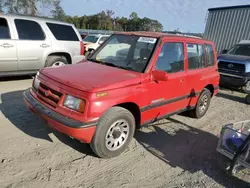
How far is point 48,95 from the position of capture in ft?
10.1

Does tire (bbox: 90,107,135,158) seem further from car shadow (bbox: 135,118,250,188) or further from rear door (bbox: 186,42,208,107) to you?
rear door (bbox: 186,42,208,107)

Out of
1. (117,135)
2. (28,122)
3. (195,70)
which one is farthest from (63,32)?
(117,135)

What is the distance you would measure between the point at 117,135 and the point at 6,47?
451 cm

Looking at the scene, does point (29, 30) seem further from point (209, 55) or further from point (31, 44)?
point (209, 55)

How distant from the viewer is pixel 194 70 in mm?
4391

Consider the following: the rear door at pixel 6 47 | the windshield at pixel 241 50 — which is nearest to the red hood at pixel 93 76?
the rear door at pixel 6 47

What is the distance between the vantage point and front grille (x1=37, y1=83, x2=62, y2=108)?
2980mm

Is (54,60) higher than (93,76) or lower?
lower

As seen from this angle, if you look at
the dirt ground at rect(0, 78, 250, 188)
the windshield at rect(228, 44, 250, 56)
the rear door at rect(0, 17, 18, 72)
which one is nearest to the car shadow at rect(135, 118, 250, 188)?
the dirt ground at rect(0, 78, 250, 188)

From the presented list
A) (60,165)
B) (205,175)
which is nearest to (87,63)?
(60,165)

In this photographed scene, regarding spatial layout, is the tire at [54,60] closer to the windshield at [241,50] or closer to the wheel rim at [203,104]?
the wheel rim at [203,104]

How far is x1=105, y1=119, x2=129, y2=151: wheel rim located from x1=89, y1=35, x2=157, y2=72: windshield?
0.91m

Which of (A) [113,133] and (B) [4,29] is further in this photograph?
(B) [4,29]

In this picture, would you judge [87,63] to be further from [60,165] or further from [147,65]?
[60,165]
